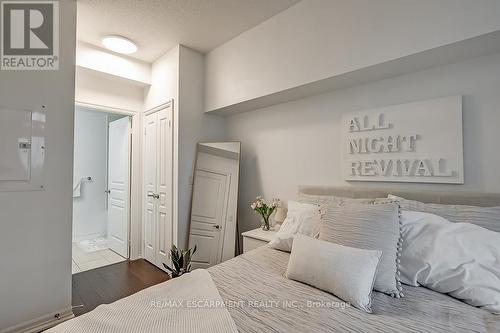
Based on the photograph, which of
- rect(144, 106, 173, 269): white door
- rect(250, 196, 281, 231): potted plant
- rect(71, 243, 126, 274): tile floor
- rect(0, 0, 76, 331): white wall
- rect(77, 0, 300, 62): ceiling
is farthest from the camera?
rect(71, 243, 126, 274): tile floor

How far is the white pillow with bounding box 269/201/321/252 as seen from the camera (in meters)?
1.79

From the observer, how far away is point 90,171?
4.43 metres

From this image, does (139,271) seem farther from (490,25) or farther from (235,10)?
(490,25)

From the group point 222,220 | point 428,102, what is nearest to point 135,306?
point 222,220

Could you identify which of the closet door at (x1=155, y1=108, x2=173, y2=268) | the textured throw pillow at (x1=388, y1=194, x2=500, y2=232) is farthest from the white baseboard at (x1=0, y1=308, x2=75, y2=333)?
the textured throw pillow at (x1=388, y1=194, x2=500, y2=232)

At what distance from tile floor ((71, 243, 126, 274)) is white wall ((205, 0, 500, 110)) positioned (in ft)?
8.79

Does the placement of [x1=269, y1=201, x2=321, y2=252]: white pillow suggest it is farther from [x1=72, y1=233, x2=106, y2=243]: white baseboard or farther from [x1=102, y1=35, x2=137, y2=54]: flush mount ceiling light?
[x1=72, y1=233, x2=106, y2=243]: white baseboard

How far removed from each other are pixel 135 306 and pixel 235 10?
95.8 inches

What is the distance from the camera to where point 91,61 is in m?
2.77

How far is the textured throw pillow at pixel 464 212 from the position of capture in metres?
1.34

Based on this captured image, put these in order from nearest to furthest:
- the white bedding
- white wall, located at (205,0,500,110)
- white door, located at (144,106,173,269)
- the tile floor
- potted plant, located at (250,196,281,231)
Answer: the white bedding, white wall, located at (205,0,500,110), potted plant, located at (250,196,281,231), white door, located at (144,106,173,269), the tile floor

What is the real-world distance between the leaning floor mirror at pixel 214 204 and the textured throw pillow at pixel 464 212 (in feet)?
6.06

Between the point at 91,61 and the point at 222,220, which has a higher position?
the point at 91,61
